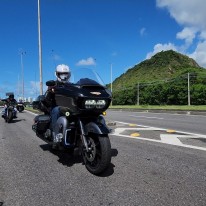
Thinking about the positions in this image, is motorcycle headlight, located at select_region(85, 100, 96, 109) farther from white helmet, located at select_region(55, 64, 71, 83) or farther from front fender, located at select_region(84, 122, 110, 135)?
white helmet, located at select_region(55, 64, 71, 83)

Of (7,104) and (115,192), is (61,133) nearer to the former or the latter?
(115,192)

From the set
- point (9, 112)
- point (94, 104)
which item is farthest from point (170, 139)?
point (9, 112)

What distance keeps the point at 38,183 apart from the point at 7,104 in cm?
1293

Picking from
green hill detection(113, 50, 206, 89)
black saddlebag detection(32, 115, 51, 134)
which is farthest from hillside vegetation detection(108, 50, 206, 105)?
green hill detection(113, 50, 206, 89)

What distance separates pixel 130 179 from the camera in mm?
4918

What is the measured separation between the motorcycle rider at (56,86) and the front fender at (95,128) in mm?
1008

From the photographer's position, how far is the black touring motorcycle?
5113 millimetres

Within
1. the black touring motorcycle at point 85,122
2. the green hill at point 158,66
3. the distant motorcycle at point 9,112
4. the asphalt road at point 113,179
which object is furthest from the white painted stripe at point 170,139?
the green hill at point 158,66

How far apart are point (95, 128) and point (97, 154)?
0.43 meters

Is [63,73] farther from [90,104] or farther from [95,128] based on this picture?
[95,128]

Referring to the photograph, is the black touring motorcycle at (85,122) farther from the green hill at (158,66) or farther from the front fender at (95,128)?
the green hill at (158,66)

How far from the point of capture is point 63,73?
21.1ft

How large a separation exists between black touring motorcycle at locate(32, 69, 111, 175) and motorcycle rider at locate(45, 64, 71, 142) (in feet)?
0.63

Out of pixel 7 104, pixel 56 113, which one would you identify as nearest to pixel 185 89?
pixel 7 104
